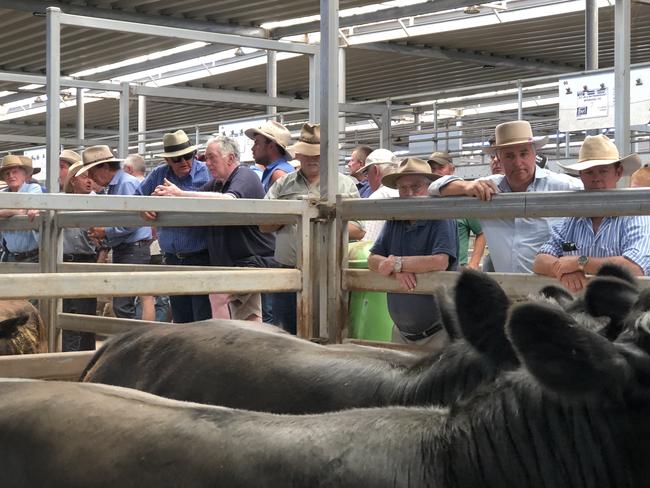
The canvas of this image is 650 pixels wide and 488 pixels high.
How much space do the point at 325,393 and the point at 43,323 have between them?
336 centimetres

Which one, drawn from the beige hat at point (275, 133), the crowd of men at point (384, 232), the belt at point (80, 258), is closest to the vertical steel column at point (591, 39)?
A: the crowd of men at point (384, 232)

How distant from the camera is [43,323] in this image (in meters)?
6.21

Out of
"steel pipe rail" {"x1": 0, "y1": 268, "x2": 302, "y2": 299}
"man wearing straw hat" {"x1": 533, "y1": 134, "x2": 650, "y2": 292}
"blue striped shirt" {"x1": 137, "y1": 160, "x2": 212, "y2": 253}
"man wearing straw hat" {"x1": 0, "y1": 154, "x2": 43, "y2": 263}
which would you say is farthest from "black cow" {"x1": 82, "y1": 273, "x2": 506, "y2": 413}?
"man wearing straw hat" {"x1": 0, "y1": 154, "x2": 43, "y2": 263}

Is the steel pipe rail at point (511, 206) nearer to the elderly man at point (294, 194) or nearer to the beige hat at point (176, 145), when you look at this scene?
the elderly man at point (294, 194)

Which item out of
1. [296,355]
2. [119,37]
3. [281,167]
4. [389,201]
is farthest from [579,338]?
[119,37]

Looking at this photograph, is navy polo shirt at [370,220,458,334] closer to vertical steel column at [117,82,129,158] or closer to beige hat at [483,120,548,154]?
beige hat at [483,120,548,154]

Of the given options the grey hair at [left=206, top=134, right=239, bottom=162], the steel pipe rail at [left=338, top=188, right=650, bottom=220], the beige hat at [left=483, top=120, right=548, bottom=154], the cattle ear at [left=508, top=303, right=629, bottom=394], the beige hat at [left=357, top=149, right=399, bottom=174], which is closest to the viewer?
the cattle ear at [left=508, top=303, right=629, bottom=394]

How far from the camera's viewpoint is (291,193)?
19.6 feet

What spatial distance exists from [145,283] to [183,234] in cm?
190

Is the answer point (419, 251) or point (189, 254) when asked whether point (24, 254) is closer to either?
point (189, 254)

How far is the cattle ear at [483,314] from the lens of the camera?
2.67 m

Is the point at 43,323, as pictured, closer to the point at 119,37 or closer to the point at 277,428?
the point at 277,428

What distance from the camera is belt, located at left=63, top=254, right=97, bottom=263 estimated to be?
855 cm

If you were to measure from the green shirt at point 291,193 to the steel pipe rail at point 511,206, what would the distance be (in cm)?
44
